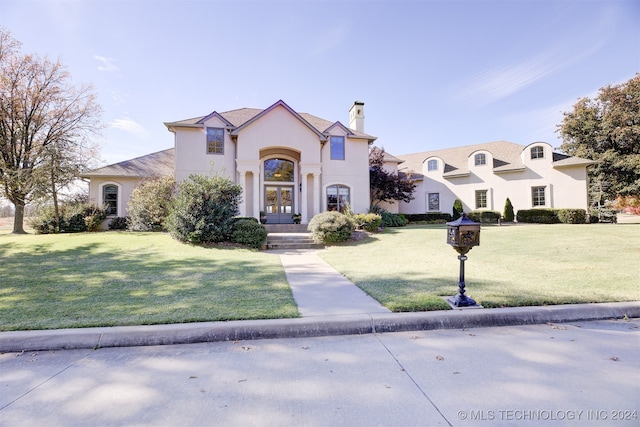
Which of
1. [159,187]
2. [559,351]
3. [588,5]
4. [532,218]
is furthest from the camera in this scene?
[532,218]

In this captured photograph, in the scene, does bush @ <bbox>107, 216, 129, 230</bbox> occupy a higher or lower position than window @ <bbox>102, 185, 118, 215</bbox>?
lower

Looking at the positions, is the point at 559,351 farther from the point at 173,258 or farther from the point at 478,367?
the point at 173,258

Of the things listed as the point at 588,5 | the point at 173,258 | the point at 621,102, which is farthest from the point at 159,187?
the point at 621,102

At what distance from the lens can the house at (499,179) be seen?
20391mm

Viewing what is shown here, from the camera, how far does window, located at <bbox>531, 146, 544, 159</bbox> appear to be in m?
21.1

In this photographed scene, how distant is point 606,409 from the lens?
2.21 metres

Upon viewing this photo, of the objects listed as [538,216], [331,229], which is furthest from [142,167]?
[538,216]

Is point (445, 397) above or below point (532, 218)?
below

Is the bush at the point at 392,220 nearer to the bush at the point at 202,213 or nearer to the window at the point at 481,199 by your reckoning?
the window at the point at 481,199

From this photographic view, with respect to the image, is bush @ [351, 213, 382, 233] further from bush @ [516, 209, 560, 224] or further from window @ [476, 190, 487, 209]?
bush @ [516, 209, 560, 224]

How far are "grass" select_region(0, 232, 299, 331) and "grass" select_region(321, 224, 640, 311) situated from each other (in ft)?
6.94

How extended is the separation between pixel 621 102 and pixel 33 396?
3860 centimetres

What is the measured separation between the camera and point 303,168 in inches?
673

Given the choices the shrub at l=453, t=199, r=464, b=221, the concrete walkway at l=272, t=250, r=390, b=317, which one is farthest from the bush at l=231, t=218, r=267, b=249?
the shrub at l=453, t=199, r=464, b=221
